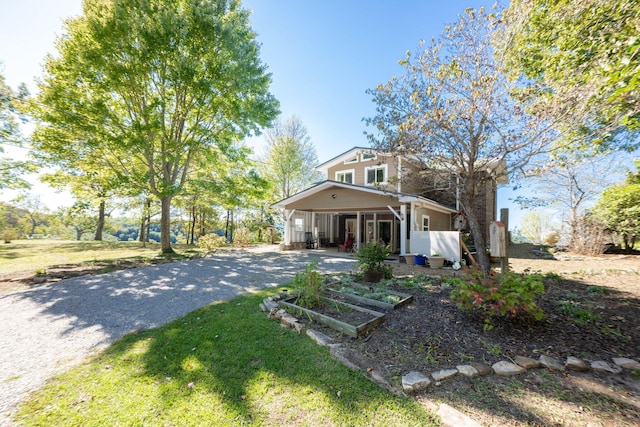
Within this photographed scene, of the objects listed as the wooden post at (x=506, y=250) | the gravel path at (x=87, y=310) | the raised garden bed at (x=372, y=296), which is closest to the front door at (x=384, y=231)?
the gravel path at (x=87, y=310)

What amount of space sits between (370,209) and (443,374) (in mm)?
11285

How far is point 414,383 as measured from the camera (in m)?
2.38

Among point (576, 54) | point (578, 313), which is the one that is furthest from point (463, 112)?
point (578, 313)

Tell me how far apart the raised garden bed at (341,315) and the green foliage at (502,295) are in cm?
136

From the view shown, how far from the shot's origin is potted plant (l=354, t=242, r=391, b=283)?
20.9 feet

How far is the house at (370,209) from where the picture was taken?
11094 mm

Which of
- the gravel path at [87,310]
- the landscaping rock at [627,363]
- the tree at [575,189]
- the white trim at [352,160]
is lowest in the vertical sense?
the gravel path at [87,310]

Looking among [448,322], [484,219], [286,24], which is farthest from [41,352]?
[484,219]

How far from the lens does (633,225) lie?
10.7m

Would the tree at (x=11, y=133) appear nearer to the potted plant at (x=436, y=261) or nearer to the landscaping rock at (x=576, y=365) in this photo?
the landscaping rock at (x=576, y=365)

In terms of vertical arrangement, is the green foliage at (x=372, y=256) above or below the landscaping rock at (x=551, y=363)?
above

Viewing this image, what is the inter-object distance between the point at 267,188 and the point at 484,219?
43.9 ft

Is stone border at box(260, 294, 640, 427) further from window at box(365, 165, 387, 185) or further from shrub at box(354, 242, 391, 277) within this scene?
window at box(365, 165, 387, 185)

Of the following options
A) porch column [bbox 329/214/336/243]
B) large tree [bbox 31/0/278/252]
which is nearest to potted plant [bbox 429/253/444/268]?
porch column [bbox 329/214/336/243]
